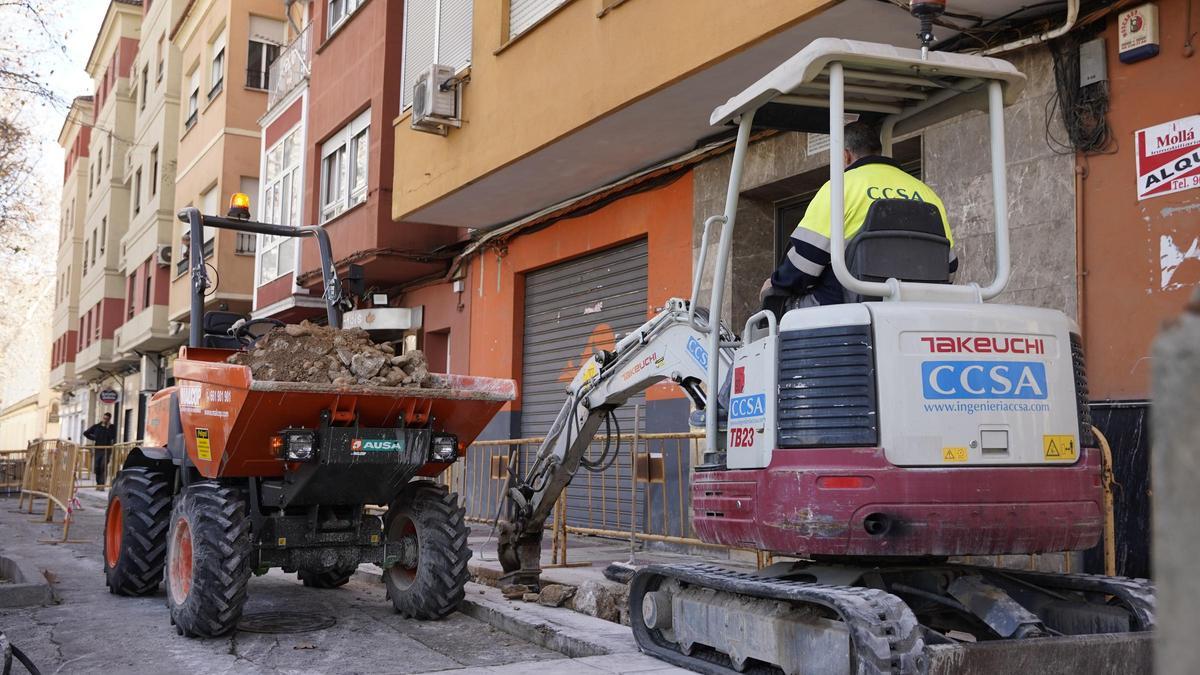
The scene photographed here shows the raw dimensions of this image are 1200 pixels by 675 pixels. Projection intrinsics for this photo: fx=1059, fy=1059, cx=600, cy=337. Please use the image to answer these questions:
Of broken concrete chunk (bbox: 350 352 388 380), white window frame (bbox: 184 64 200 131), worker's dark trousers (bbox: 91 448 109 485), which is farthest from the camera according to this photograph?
white window frame (bbox: 184 64 200 131)

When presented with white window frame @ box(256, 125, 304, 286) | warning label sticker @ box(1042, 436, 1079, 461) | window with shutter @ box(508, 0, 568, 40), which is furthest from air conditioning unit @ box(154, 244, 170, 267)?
warning label sticker @ box(1042, 436, 1079, 461)

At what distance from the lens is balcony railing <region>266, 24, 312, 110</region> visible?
19969mm

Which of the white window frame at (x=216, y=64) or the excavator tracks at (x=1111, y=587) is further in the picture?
the white window frame at (x=216, y=64)

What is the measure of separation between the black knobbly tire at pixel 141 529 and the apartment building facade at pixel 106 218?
28.0 meters

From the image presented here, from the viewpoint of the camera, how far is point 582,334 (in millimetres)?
13422

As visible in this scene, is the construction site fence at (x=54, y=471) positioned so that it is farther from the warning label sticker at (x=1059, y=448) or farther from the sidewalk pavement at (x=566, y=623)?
the warning label sticker at (x=1059, y=448)

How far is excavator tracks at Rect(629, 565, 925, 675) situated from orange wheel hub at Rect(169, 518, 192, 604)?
3.24 m

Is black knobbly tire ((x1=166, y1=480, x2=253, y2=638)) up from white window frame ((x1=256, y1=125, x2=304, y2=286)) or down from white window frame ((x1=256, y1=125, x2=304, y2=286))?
down

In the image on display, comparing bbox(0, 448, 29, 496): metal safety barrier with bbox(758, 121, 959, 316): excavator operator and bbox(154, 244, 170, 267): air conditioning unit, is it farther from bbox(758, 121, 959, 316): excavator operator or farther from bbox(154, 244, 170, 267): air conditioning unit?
bbox(758, 121, 959, 316): excavator operator

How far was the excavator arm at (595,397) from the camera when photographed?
237 inches

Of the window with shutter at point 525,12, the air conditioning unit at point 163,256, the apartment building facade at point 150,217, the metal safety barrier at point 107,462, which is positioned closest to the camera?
the window with shutter at point 525,12

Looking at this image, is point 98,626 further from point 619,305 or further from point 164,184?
point 164,184

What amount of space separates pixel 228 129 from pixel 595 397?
1964cm

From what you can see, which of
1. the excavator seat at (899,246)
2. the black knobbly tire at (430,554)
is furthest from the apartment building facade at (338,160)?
the excavator seat at (899,246)
